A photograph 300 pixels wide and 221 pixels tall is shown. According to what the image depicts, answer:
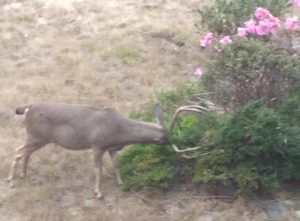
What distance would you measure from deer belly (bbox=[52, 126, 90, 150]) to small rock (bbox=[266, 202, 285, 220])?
2385 mm

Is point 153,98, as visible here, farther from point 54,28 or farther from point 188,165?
point 54,28

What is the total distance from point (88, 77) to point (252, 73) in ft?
12.9

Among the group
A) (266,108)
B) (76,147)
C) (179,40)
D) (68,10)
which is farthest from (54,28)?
(266,108)

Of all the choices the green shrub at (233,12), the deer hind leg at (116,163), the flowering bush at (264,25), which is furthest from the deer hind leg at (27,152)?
the green shrub at (233,12)

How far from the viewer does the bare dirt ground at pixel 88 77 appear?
10031mm

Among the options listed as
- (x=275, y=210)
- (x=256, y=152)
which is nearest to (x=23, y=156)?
(x=256, y=152)

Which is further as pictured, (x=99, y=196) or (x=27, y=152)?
(x=27, y=152)

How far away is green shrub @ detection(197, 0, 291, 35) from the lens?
42.9ft

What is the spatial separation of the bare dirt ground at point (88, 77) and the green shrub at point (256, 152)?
0.37 m

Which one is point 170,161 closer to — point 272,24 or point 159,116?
point 159,116

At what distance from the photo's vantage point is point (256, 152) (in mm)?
9570

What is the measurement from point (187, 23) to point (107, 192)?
5578mm

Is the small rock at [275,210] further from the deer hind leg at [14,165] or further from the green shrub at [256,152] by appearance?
the deer hind leg at [14,165]

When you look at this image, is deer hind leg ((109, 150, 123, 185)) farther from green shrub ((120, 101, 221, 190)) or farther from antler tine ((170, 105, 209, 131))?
antler tine ((170, 105, 209, 131))
